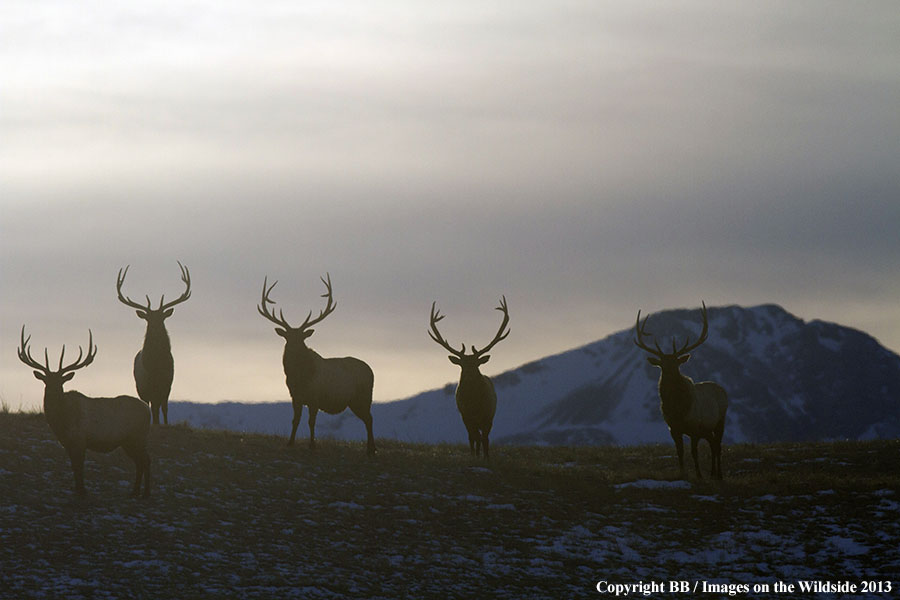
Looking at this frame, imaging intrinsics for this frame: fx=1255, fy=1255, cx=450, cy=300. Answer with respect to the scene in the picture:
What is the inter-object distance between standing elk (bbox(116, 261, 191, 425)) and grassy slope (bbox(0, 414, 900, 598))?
129 centimetres

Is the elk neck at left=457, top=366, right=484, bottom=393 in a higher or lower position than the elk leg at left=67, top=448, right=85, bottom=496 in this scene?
higher

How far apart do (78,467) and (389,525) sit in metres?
5.35

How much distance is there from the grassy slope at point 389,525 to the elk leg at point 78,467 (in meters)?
0.21

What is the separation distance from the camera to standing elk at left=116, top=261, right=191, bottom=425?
91.1 ft

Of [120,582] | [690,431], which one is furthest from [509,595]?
[690,431]

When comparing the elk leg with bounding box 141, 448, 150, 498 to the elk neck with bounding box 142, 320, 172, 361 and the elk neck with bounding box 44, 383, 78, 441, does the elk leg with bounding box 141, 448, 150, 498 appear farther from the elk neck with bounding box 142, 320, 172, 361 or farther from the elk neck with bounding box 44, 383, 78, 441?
the elk neck with bounding box 142, 320, 172, 361

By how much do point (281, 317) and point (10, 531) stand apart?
377 inches

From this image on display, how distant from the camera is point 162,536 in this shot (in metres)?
19.7

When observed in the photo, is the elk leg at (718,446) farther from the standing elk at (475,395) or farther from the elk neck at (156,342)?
the elk neck at (156,342)

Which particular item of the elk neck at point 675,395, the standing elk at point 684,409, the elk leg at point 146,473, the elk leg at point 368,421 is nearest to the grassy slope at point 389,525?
the elk leg at point 146,473

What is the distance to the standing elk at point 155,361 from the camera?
91.1 ft

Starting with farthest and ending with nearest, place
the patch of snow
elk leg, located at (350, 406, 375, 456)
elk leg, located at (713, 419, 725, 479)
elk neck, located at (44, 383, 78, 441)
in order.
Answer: elk leg, located at (350, 406, 375, 456)
elk leg, located at (713, 419, 725, 479)
the patch of snow
elk neck, located at (44, 383, 78, 441)

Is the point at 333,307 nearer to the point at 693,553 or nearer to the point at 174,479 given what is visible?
the point at 174,479

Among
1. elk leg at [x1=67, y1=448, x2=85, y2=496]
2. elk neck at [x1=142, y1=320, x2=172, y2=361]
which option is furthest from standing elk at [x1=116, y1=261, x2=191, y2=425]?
elk leg at [x1=67, y1=448, x2=85, y2=496]
